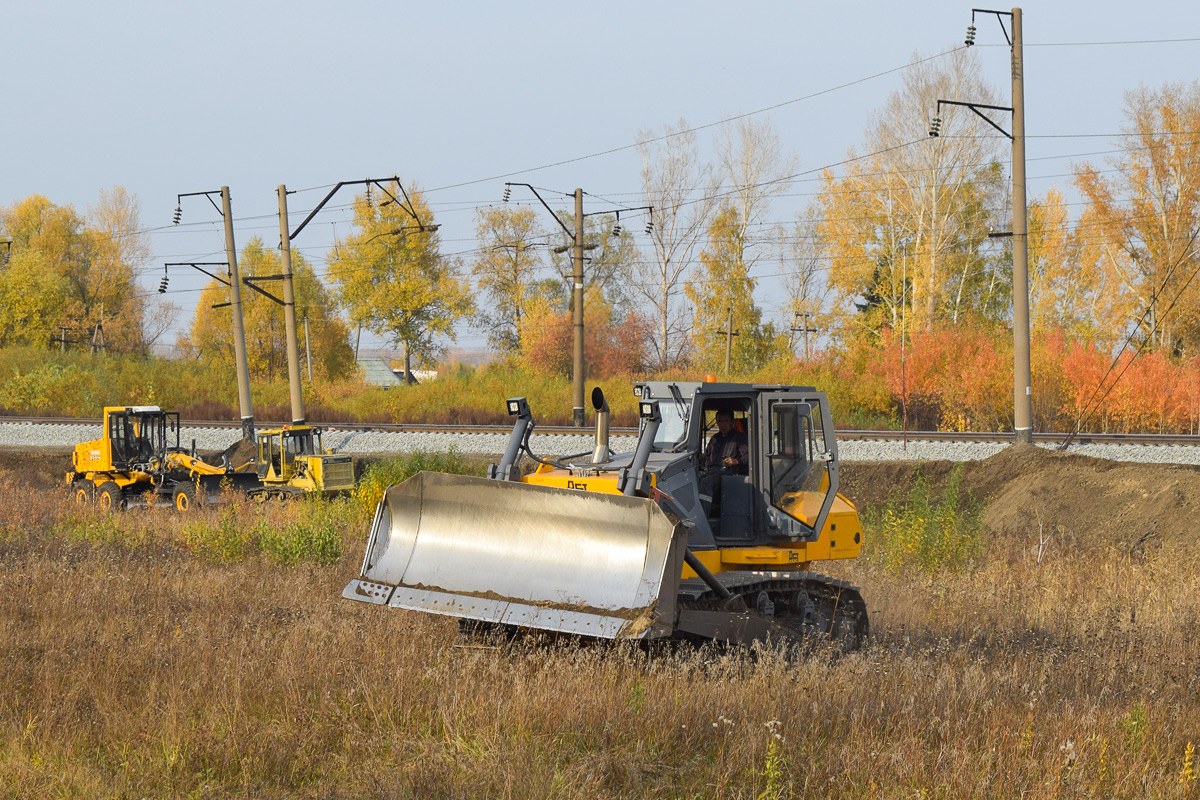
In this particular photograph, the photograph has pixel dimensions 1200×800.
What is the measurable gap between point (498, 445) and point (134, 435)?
7996 millimetres

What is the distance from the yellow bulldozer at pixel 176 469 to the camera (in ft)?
66.3

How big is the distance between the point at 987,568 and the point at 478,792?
351 inches

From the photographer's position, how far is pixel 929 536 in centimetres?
1348

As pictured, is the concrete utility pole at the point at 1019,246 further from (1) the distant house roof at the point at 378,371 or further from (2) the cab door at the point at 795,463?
(1) the distant house roof at the point at 378,371

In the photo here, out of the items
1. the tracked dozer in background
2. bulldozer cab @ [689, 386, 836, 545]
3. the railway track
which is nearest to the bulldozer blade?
bulldozer cab @ [689, 386, 836, 545]

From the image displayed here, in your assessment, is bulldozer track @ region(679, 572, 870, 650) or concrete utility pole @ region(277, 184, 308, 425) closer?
bulldozer track @ region(679, 572, 870, 650)

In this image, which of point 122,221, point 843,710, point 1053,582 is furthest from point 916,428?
point 122,221

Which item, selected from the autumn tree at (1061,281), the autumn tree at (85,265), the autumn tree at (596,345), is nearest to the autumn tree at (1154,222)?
the autumn tree at (1061,281)

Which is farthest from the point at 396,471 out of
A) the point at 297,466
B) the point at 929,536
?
the point at 929,536

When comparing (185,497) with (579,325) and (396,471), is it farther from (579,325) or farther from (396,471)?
(579,325)

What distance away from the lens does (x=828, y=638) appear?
7.90 m

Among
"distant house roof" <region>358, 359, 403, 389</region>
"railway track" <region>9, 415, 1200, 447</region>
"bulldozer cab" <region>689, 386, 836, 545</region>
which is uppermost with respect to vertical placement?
"distant house roof" <region>358, 359, 403, 389</region>

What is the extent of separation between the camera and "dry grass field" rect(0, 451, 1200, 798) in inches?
210

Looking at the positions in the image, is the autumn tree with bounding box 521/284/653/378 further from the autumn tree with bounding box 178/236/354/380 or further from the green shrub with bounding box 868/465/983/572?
the green shrub with bounding box 868/465/983/572
